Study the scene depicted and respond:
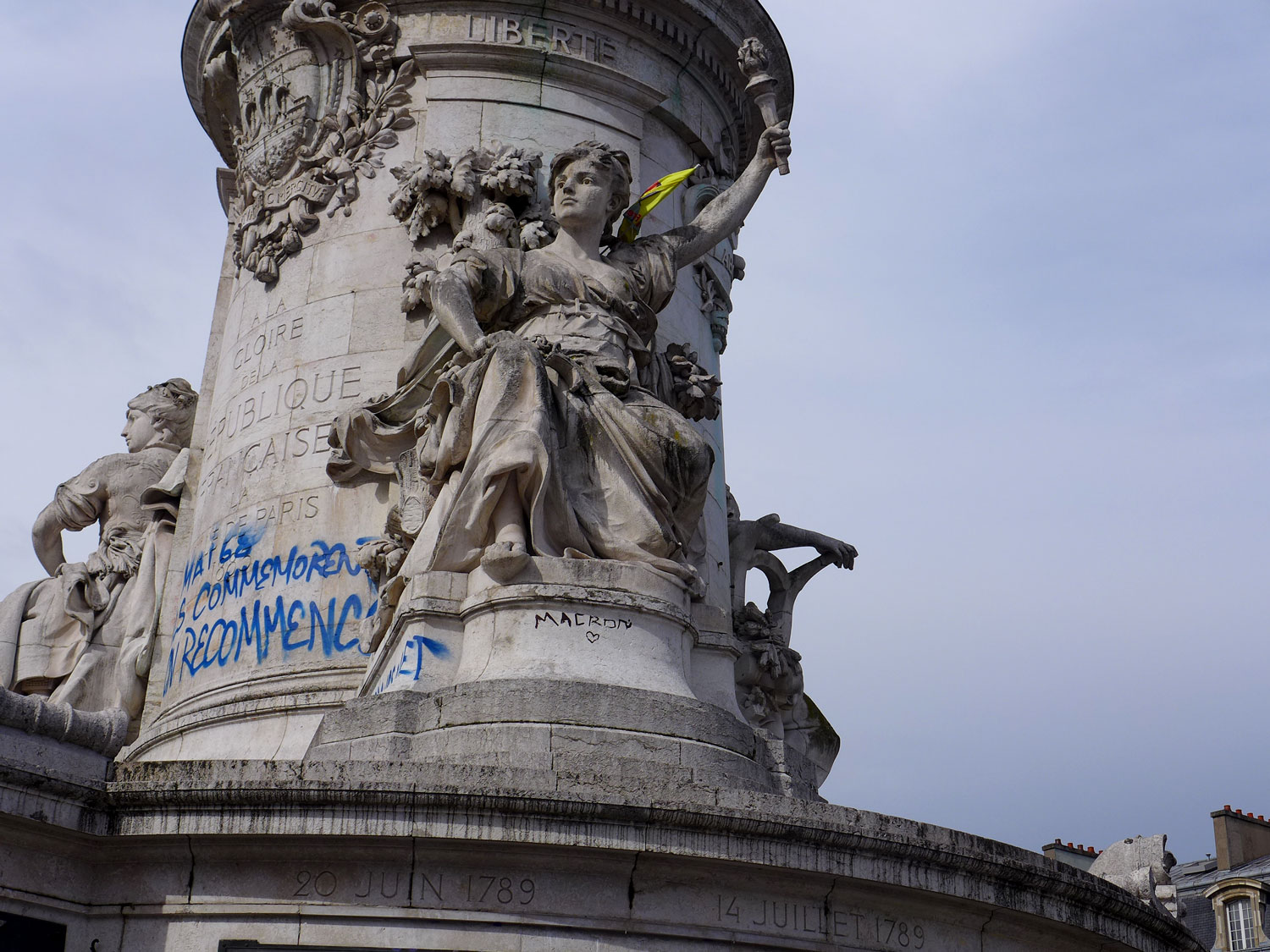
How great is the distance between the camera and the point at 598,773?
30.5 feet

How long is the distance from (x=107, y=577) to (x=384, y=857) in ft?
26.3

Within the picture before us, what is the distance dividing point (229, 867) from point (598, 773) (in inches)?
78.7

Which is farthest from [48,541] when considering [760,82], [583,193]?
[760,82]

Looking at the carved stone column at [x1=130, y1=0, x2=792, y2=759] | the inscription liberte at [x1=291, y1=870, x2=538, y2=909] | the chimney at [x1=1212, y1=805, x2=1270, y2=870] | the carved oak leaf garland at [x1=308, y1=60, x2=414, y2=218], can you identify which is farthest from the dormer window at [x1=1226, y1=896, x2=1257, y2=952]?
the inscription liberte at [x1=291, y1=870, x2=538, y2=909]

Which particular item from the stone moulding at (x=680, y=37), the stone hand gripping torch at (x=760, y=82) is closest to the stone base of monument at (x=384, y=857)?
the stone hand gripping torch at (x=760, y=82)

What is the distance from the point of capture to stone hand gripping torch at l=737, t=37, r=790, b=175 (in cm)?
1494

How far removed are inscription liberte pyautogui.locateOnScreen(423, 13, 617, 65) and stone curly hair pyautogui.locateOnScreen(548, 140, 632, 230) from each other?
2.24 metres

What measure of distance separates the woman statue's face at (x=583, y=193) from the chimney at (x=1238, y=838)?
74.4 feet

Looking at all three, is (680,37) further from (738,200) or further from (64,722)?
(64,722)

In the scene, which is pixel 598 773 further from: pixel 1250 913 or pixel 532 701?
pixel 1250 913

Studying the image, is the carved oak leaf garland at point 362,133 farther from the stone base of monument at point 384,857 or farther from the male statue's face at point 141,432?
the stone base of monument at point 384,857

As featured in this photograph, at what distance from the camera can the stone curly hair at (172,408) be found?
55.5 ft

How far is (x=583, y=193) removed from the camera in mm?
13211

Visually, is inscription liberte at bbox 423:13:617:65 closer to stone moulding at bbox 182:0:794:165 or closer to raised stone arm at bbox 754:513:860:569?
stone moulding at bbox 182:0:794:165
